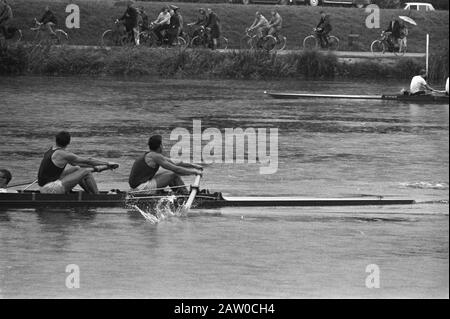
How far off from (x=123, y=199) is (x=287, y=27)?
35866mm

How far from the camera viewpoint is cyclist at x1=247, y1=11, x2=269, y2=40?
173ft

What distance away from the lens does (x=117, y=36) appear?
5128cm

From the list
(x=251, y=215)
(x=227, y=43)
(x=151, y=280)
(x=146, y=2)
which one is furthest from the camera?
(x=146, y=2)

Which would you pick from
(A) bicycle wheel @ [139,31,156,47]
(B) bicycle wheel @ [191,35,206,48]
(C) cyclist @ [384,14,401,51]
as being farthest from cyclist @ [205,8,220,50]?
(C) cyclist @ [384,14,401,51]

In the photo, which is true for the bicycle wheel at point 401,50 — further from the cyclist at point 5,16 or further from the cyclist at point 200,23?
the cyclist at point 5,16

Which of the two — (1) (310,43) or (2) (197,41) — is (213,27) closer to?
(2) (197,41)

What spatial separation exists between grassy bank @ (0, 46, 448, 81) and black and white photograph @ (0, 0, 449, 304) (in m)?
0.07

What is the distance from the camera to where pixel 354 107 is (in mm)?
44031

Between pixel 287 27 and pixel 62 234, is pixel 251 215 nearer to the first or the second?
pixel 62 234

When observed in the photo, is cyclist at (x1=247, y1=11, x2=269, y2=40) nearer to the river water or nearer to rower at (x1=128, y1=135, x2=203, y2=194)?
the river water

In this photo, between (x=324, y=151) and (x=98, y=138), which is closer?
(x=324, y=151)
